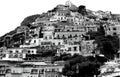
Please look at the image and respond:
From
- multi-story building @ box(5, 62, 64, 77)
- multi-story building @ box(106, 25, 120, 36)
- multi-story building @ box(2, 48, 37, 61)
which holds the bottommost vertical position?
multi-story building @ box(5, 62, 64, 77)

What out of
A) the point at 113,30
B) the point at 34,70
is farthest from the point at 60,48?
the point at 113,30

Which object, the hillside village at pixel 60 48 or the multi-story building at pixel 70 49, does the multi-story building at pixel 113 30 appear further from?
the multi-story building at pixel 70 49

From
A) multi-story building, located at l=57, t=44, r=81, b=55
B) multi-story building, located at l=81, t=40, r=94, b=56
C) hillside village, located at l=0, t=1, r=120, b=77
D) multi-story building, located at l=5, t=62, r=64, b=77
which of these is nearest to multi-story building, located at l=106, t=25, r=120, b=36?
hillside village, located at l=0, t=1, r=120, b=77

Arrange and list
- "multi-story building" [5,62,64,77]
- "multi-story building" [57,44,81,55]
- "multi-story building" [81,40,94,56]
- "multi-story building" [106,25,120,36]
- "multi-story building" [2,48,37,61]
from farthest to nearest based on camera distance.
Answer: "multi-story building" [106,25,120,36] → "multi-story building" [2,48,37,61] → "multi-story building" [57,44,81,55] → "multi-story building" [81,40,94,56] → "multi-story building" [5,62,64,77]

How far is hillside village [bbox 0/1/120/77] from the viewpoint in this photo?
207 ft

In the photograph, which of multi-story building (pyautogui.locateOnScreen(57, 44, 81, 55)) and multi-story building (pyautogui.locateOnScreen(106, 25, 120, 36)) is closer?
multi-story building (pyautogui.locateOnScreen(57, 44, 81, 55))

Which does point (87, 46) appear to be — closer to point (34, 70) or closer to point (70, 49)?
point (70, 49)

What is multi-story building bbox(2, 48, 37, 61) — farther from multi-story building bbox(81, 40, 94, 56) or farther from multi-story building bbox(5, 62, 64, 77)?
multi-story building bbox(81, 40, 94, 56)

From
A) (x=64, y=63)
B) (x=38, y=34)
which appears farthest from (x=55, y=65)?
(x=38, y=34)

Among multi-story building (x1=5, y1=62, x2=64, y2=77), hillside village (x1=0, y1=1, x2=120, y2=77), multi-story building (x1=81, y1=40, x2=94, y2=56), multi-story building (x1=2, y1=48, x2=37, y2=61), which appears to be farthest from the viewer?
multi-story building (x1=2, y1=48, x2=37, y2=61)

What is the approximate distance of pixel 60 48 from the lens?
247 feet

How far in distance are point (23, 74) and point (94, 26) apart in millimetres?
29994

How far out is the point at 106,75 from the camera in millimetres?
55594

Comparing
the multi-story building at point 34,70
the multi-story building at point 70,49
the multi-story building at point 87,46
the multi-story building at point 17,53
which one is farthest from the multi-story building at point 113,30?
the multi-story building at point 34,70
